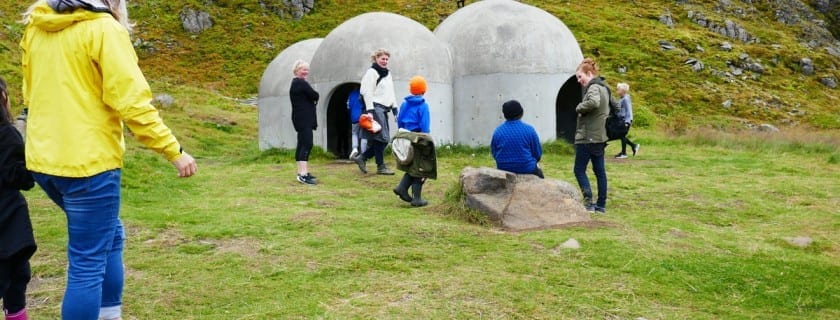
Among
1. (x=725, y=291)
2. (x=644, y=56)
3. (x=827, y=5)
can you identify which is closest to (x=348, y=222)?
(x=725, y=291)

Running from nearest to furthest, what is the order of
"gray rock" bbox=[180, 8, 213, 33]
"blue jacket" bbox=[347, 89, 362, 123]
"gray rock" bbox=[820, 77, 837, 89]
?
"blue jacket" bbox=[347, 89, 362, 123] < "gray rock" bbox=[820, 77, 837, 89] < "gray rock" bbox=[180, 8, 213, 33]

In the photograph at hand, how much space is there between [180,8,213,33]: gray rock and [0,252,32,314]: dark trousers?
41.5 meters

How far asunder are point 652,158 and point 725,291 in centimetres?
959

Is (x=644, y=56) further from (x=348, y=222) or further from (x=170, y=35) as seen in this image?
(x=348, y=222)

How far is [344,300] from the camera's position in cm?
448

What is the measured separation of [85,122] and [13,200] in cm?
94

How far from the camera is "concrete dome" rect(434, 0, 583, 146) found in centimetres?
1423

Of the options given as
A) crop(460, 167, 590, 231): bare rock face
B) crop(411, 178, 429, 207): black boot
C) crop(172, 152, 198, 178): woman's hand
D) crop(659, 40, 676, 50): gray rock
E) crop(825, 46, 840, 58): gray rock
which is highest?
crop(172, 152, 198, 178): woman's hand

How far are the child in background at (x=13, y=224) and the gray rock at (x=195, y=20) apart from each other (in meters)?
41.4

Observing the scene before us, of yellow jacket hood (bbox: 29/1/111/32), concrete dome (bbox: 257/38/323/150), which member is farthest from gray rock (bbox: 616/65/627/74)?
yellow jacket hood (bbox: 29/1/111/32)

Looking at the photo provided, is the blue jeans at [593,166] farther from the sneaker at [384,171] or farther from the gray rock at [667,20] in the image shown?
the gray rock at [667,20]

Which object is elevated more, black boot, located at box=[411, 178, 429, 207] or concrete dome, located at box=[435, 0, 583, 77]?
concrete dome, located at box=[435, 0, 583, 77]

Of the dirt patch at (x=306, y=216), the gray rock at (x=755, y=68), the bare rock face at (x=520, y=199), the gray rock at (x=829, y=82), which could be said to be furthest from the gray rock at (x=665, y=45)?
the dirt patch at (x=306, y=216)

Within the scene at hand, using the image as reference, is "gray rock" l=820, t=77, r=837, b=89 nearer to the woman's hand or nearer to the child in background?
the woman's hand
